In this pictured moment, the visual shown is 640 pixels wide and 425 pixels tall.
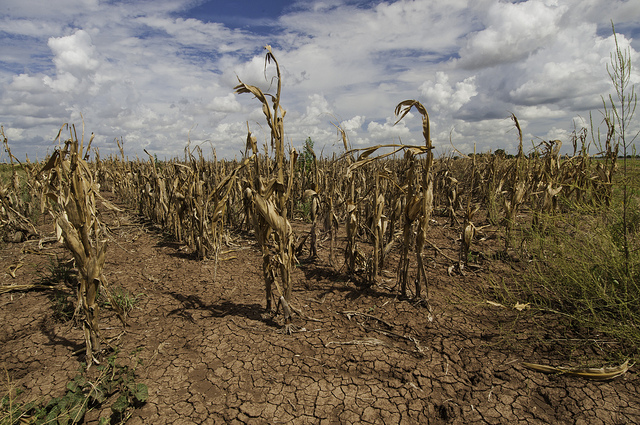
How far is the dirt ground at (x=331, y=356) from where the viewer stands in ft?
→ 6.40

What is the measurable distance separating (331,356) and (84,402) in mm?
1595

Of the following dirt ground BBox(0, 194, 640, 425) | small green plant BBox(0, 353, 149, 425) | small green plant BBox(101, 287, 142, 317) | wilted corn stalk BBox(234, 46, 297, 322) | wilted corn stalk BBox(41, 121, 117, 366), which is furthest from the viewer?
small green plant BBox(101, 287, 142, 317)

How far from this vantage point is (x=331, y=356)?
246cm

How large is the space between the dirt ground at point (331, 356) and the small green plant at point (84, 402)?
3.1 inches

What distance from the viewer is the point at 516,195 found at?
13.5 feet

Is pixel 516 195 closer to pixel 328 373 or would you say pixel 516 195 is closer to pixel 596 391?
pixel 596 391

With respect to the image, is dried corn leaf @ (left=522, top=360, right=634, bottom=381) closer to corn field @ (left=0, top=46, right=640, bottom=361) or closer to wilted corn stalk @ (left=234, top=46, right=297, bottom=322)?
corn field @ (left=0, top=46, right=640, bottom=361)

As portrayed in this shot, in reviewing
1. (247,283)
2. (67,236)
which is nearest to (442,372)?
(247,283)

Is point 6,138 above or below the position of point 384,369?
above

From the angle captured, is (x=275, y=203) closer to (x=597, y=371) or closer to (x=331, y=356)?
(x=331, y=356)

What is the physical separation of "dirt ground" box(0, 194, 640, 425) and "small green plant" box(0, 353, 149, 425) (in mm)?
79

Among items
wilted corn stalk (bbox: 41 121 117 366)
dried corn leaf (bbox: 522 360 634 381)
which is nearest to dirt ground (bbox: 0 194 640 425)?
dried corn leaf (bbox: 522 360 634 381)

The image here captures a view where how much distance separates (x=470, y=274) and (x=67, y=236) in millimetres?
3935

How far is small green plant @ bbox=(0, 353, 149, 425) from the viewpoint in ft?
6.06
